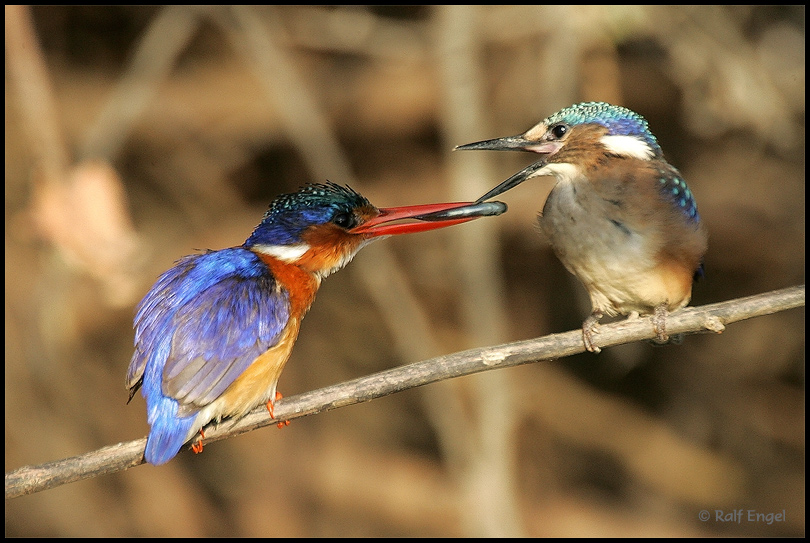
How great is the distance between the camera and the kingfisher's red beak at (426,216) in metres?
1.84

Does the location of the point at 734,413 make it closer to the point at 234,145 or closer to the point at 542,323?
the point at 542,323

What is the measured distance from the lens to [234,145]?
423 centimetres

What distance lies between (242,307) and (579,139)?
987 mm

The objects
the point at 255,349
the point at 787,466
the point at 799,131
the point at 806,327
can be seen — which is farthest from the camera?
the point at 787,466

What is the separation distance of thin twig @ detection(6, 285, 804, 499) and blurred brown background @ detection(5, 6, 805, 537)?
1490mm

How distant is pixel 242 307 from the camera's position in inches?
77.9

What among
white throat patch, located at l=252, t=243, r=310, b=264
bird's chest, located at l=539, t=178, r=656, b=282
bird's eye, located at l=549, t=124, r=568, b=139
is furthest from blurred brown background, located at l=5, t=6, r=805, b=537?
bird's eye, located at l=549, t=124, r=568, b=139

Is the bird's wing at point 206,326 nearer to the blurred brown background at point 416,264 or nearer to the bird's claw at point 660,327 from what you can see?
the bird's claw at point 660,327

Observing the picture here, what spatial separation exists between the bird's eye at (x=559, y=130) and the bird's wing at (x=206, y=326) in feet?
2.77

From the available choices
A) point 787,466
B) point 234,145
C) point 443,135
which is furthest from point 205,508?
point 787,466

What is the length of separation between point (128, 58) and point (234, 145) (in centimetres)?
71

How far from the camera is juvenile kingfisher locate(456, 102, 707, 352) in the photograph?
2.09m

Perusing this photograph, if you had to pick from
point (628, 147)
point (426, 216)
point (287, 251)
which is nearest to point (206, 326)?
point (287, 251)

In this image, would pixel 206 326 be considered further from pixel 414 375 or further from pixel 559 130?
pixel 559 130
